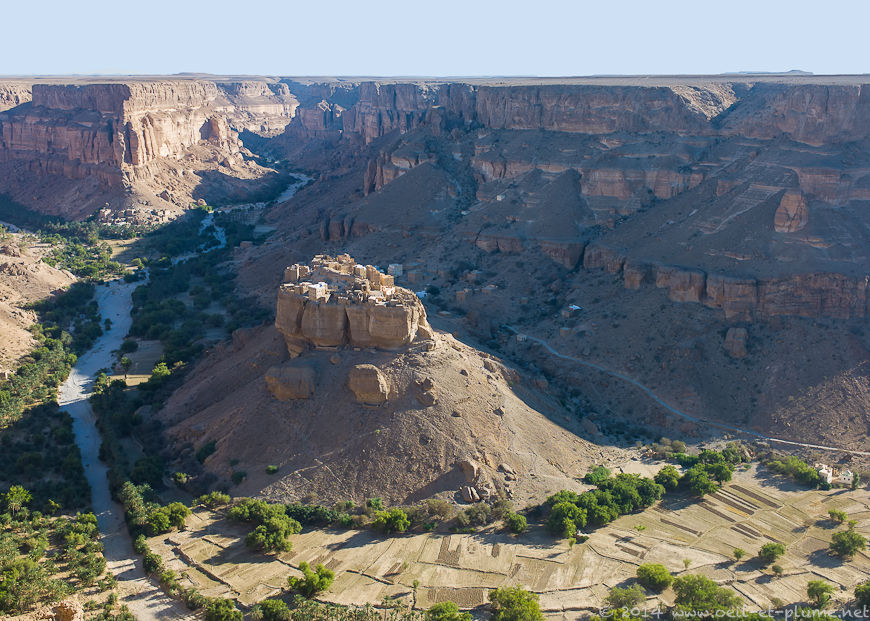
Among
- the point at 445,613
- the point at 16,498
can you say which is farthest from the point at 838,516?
the point at 16,498

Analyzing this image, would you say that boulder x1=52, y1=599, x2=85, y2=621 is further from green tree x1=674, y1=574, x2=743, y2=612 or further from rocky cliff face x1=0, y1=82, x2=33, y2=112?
rocky cliff face x1=0, y1=82, x2=33, y2=112

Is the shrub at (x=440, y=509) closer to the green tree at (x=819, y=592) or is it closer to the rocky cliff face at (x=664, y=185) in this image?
the green tree at (x=819, y=592)

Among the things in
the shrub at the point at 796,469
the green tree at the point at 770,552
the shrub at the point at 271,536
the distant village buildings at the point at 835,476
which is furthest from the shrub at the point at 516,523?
the distant village buildings at the point at 835,476

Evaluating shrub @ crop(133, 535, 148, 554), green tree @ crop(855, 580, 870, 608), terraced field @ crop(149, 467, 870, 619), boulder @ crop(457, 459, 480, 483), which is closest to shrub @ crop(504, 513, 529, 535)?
terraced field @ crop(149, 467, 870, 619)

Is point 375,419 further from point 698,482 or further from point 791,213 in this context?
point 791,213

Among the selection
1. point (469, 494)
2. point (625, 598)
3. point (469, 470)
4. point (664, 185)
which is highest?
point (664, 185)
